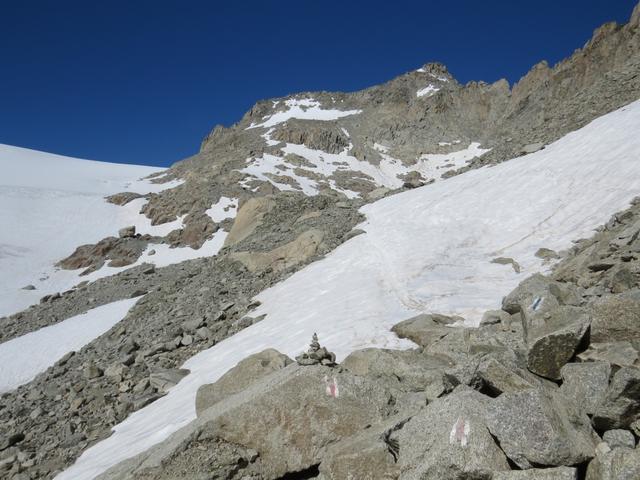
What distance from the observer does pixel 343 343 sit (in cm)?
1124

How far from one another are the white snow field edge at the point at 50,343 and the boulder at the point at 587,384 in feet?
77.4

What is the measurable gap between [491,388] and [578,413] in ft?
3.31

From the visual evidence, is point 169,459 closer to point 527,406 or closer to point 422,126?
point 527,406

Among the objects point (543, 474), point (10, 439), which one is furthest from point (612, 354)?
point (10, 439)

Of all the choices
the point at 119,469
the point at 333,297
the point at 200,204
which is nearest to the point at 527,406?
the point at 119,469

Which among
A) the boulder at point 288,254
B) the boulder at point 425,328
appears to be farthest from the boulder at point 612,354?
the boulder at point 288,254

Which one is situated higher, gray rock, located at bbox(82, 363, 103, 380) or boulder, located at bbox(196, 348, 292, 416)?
boulder, located at bbox(196, 348, 292, 416)

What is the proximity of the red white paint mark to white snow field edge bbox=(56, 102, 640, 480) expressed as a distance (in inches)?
154

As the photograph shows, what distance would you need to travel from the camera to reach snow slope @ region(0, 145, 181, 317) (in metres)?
41.3

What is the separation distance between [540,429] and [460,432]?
780 mm

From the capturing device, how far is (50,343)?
82.0ft

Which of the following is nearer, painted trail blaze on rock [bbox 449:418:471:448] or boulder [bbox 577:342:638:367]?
painted trail blaze on rock [bbox 449:418:471:448]

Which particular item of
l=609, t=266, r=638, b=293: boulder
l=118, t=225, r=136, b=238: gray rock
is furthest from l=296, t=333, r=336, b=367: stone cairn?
l=118, t=225, r=136, b=238: gray rock

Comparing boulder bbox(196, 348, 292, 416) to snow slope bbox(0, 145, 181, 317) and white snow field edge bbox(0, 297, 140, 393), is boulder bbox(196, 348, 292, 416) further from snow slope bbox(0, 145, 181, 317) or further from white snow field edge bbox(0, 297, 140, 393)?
snow slope bbox(0, 145, 181, 317)
